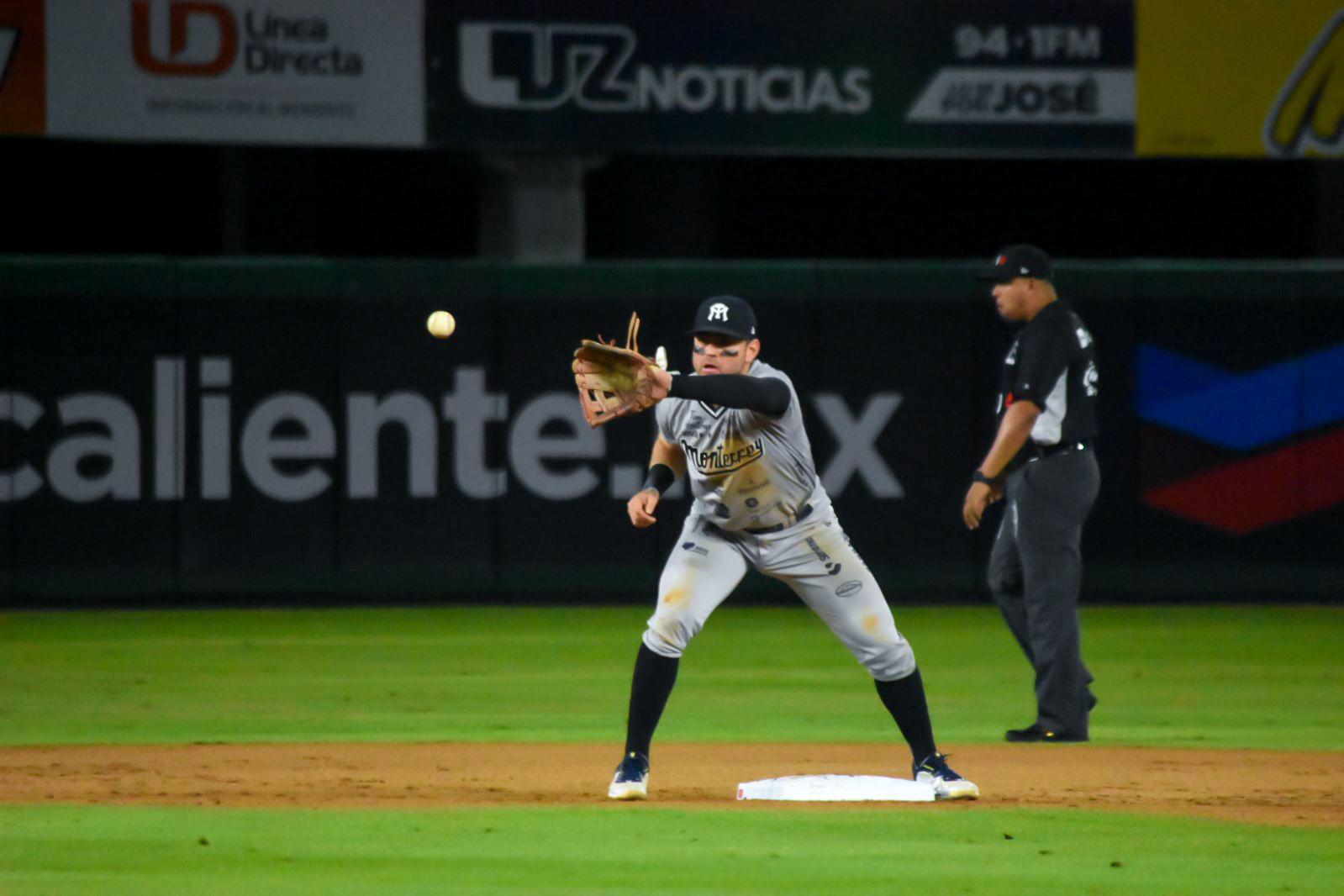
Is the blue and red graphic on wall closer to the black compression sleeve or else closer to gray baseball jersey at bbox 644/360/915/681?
gray baseball jersey at bbox 644/360/915/681

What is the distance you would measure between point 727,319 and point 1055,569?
225 centimetres

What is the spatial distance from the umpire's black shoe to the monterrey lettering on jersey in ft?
7.66

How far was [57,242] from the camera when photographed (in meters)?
19.7

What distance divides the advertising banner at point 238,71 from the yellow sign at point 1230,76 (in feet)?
16.7

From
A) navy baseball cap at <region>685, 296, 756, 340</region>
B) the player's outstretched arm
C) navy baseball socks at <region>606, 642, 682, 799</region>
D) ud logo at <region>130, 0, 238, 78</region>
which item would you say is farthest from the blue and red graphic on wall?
navy baseball socks at <region>606, 642, 682, 799</region>

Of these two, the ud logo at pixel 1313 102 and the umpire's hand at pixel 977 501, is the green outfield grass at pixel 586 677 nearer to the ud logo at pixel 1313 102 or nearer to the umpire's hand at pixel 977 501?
the umpire's hand at pixel 977 501

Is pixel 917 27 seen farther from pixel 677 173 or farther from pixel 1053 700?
pixel 1053 700

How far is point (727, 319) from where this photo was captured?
628cm

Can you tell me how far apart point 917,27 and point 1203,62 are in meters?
2.02

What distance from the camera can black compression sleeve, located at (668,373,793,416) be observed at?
5.92 m

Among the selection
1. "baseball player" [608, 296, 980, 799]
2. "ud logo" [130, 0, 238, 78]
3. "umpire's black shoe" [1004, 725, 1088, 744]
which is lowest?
"umpire's black shoe" [1004, 725, 1088, 744]

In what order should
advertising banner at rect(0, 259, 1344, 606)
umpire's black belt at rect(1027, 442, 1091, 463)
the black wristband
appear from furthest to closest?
advertising banner at rect(0, 259, 1344, 606), umpire's black belt at rect(1027, 442, 1091, 463), the black wristband

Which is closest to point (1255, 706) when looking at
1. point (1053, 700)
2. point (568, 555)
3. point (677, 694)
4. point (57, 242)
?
point (1053, 700)

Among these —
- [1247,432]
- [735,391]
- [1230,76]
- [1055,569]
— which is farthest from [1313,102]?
[735,391]
